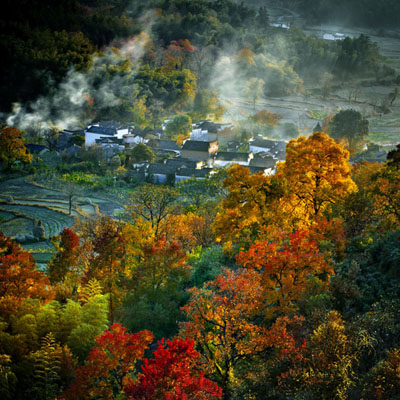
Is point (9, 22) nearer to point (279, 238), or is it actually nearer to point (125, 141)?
point (125, 141)

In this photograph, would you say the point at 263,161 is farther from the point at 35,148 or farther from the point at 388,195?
the point at 388,195

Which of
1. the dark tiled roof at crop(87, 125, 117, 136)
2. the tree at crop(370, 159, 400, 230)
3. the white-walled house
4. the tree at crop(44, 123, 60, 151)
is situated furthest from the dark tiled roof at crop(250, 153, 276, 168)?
the tree at crop(370, 159, 400, 230)

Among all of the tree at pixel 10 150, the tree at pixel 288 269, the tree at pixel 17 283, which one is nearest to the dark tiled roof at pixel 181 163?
the tree at pixel 10 150

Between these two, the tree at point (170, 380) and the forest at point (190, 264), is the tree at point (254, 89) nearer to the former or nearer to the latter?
the forest at point (190, 264)

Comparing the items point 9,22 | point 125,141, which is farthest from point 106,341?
point 9,22

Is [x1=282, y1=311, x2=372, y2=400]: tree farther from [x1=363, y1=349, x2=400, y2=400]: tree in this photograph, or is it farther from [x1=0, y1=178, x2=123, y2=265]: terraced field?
[x1=0, y1=178, x2=123, y2=265]: terraced field

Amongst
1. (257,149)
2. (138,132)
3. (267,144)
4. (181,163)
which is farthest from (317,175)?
(138,132)

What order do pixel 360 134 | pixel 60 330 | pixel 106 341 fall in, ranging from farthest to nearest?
pixel 360 134, pixel 60 330, pixel 106 341
